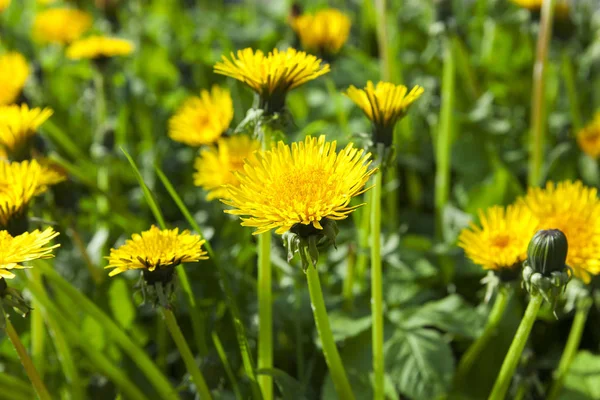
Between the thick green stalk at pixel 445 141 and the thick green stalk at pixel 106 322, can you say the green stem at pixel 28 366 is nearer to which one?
the thick green stalk at pixel 106 322

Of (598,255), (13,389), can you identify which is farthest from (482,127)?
(13,389)

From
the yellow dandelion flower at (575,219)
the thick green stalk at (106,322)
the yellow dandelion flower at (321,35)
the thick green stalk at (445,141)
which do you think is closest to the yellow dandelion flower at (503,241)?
the yellow dandelion flower at (575,219)

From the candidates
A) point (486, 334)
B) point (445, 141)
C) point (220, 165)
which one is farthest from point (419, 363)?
point (445, 141)

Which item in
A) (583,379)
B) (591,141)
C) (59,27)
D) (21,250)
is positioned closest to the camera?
(21,250)

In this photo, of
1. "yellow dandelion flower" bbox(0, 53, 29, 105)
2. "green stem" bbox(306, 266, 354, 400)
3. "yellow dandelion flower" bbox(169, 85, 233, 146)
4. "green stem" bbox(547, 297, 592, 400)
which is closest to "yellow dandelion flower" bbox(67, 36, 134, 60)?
"yellow dandelion flower" bbox(0, 53, 29, 105)

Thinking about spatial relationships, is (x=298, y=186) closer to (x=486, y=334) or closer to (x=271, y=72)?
(x=271, y=72)

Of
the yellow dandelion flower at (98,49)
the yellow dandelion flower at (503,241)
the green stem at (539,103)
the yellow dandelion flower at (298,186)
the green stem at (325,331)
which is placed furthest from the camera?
the yellow dandelion flower at (98,49)
